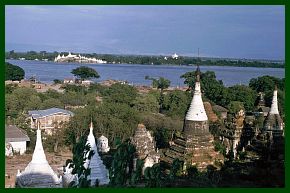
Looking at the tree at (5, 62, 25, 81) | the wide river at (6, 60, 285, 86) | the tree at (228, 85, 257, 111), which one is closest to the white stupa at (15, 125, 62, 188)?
the tree at (228, 85, 257, 111)

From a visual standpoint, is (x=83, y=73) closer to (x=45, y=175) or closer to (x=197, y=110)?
(x=197, y=110)

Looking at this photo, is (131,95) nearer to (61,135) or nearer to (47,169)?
(61,135)

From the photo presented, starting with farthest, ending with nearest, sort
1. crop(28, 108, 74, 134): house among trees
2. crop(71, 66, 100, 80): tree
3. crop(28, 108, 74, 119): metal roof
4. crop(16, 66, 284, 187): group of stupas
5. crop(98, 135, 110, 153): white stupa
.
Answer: crop(71, 66, 100, 80): tree < crop(28, 108, 74, 119): metal roof < crop(28, 108, 74, 134): house among trees < crop(98, 135, 110, 153): white stupa < crop(16, 66, 284, 187): group of stupas

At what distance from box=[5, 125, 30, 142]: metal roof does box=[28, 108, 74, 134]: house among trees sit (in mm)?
1833

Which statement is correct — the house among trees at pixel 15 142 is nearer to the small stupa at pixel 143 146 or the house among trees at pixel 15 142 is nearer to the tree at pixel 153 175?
Answer: the small stupa at pixel 143 146

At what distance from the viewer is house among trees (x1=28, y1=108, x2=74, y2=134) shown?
78.4ft

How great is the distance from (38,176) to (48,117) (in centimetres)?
1382

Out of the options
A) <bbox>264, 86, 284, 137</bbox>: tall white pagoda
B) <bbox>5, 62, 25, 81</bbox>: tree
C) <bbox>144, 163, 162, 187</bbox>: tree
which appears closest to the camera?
<bbox>144, 163, 162, 187</bbox>: tree

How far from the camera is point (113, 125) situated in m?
20.8

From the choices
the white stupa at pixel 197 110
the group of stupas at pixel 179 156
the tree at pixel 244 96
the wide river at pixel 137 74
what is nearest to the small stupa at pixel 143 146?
the group of stupas at pixel 179 156

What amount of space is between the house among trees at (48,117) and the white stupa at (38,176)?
A: 12.5 m

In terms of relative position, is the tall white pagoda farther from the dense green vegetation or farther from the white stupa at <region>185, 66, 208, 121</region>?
the dense green vegetation

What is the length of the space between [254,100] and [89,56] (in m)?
74.0

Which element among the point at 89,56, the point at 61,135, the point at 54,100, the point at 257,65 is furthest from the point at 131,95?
the point at 89,56
